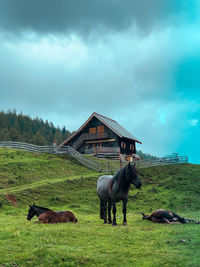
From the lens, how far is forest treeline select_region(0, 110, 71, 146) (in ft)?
313

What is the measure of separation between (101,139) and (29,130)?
8555 centimetres

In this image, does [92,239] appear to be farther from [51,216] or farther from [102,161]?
[102,161]

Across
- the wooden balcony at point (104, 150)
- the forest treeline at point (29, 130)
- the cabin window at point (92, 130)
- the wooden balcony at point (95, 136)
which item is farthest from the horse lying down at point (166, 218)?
the forest treeline at point (29, 130)

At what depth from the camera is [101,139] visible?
5166 centimetres

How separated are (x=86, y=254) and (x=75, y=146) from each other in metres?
46.3

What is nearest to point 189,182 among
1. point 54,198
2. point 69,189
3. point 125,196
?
point 69,189

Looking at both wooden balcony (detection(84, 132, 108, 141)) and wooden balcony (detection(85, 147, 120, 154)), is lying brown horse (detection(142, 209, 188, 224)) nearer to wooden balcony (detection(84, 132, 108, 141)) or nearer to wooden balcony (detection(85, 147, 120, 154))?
wooden balcony (detection(85, 147, 120, 154))

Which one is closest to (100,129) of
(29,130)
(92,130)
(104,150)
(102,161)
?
(92,130)

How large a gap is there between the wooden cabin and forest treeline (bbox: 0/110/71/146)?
136 ft

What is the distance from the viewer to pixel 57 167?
3522 centimetres

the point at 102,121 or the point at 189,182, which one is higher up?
the point at 102,121

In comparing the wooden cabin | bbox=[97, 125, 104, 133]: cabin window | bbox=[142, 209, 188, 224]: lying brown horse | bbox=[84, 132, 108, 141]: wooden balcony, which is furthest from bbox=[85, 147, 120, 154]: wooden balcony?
bbox=[142, 209, 188, 224]: lying brown horse

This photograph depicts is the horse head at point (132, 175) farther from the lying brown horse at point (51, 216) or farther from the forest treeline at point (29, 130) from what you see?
the forest treeline at point (29, 130)

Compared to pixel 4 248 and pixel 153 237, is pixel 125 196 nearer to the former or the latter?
pixel 153 237
